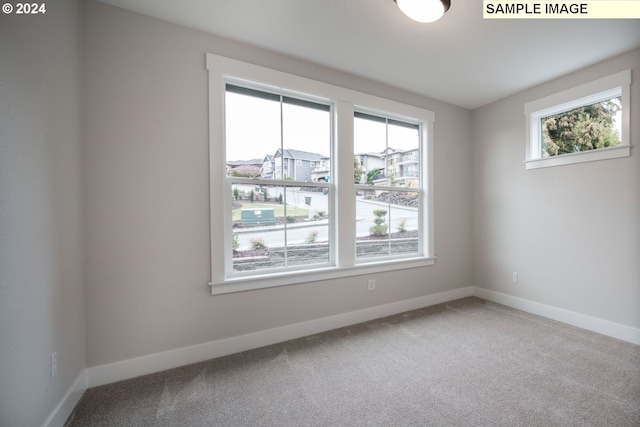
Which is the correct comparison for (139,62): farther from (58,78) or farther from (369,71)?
(369,71)

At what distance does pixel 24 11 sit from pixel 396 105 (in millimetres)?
3120

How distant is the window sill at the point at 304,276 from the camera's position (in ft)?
7.59

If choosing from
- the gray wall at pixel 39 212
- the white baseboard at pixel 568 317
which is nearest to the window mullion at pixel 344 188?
the gray wall at pixel 39 212

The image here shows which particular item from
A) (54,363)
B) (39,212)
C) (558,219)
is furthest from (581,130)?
(54,363)

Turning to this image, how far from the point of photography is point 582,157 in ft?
9.31

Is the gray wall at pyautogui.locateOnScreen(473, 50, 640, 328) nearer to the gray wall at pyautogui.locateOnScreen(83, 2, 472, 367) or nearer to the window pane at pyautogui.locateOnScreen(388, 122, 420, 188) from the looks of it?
the window pane at pyautogui.locateOnScreen(388, 122, 420, 188)

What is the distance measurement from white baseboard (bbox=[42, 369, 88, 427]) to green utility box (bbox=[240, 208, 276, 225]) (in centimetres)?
153

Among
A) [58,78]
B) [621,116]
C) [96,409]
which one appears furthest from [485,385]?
[58,78]

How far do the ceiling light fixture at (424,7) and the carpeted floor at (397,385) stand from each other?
2593 millimetres

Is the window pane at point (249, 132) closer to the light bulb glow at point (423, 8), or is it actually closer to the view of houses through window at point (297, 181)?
the view of houses through window at point (297, 181)

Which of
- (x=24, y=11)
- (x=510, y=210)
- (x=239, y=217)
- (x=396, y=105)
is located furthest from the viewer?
(x=510, y=210)

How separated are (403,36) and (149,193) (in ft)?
8.18

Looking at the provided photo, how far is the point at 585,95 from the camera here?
281 centimetres

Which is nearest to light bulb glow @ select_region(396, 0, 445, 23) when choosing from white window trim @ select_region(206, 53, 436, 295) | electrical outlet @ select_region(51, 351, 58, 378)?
white window trim @ select_region(206, 53, 436, 295)
